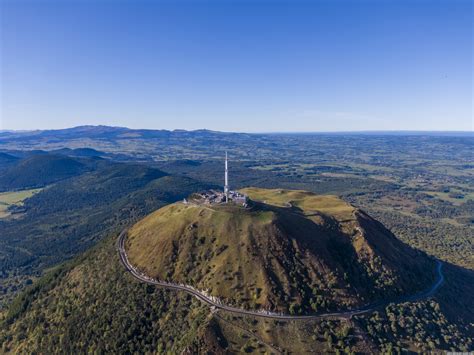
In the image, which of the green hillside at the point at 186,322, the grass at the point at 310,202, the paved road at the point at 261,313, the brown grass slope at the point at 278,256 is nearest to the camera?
the green hillside at the point at 186,322

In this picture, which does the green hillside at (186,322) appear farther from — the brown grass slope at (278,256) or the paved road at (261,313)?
the paved road at (261,313)

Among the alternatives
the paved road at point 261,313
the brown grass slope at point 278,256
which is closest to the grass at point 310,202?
the brown grass slope at point 278,256

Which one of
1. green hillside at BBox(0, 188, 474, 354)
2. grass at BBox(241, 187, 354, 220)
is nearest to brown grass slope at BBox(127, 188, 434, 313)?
green hillside at BBox(0, 188, 474, 354)

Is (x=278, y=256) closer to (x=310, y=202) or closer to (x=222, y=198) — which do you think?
(x=222, y=198)

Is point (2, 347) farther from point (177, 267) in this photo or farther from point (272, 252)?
point (272, 252)

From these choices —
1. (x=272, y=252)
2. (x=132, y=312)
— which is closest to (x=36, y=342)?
(x=132, y=312)

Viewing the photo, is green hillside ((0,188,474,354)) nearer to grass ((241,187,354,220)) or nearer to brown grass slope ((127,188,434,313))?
brown grass slope ((127,188,434,313))

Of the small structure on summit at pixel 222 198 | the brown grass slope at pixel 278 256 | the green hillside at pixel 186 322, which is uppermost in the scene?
the small structure on summit at pixel 222 198

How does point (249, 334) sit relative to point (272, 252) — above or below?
below
